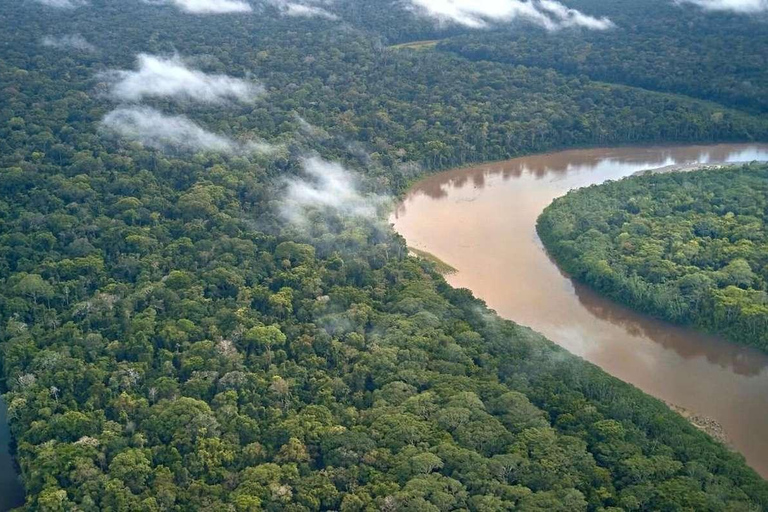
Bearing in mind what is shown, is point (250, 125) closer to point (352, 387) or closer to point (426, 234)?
point (426, 234)

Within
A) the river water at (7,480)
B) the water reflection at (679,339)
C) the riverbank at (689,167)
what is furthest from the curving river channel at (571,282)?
the river water at (7,480)

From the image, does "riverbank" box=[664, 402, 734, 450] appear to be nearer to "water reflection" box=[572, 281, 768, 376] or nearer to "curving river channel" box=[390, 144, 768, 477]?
"curving river channel" box=[390, 144, 768, 477]

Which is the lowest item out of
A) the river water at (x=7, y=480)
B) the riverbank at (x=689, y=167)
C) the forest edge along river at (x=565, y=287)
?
the river water at (x=7, y=480)

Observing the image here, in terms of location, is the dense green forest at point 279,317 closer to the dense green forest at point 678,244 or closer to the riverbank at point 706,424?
the riverbank at point 706,424

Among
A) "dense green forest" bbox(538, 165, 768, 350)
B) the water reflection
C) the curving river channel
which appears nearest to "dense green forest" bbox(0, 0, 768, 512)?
the curving river channel

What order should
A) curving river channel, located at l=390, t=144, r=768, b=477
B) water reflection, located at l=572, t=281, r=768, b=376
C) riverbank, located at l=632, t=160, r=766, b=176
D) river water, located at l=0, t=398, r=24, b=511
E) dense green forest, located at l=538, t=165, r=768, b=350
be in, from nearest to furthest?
1. river water, located at l=0, t=398, r=24, b=511
2. curving river channel, located at l=390, t=144, r=768, b=477
3. water reflection, located at l=572, t=281, r=768, b=376
4. dense green forest, located at l=538, t=165, r=768, b=350
5. riverbank, located at l=632, t=160, r=766, b=176

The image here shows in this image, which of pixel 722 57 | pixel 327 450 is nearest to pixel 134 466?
pixel 327 450
